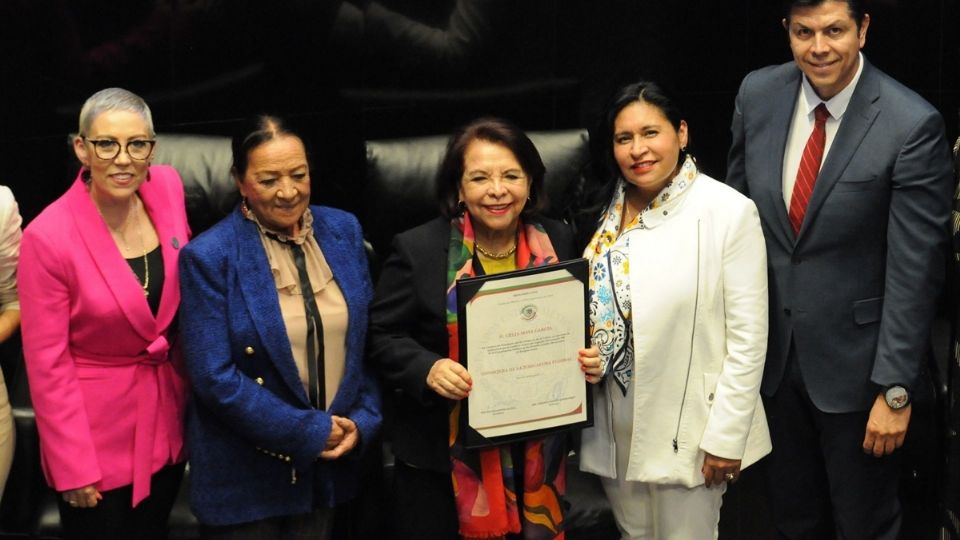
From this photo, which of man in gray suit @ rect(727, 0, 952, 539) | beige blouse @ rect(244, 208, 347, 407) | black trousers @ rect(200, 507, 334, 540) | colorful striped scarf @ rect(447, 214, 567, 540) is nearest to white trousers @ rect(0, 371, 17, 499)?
black trousers @ rect(200, 507, 334, 540)

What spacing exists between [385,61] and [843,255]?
1869 millimetres

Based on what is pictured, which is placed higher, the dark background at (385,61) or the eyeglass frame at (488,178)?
the dark background at (385,61)

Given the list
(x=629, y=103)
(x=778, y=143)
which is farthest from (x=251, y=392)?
(x=778, y=143)

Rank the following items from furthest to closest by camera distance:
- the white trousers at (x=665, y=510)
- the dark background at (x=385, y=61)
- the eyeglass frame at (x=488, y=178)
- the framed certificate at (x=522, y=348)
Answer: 1. the dark background at (x=385, y=61)
2. the white trousers at (x=665, y=510)
3. the eyeglass frame at (x=488, y=178)
4. the framed certificate at (x=522, y=348)

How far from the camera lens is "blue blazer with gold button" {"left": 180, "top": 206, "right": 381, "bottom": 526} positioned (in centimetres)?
303

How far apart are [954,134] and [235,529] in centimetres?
274

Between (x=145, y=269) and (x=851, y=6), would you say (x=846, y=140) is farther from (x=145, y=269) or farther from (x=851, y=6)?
(x=145, y=269)

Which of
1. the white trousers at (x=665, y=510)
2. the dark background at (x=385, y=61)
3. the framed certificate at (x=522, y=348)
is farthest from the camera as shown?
the dark background at (x=385, y=61)

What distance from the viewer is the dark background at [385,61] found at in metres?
4.32

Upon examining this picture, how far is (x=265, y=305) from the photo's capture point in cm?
304

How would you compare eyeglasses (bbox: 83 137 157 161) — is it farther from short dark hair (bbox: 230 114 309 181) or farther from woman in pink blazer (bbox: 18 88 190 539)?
short dark hair (bbox: 230 114 309 181)

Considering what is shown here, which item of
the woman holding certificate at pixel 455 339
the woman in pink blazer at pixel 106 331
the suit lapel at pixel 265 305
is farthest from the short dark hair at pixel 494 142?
the woman in pink blazer at pixel 106 331

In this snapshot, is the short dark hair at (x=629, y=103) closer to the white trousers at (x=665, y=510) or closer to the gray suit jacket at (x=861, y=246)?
the gray suit jacket at (x=861, y=246)

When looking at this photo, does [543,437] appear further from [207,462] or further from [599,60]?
[599,60]
